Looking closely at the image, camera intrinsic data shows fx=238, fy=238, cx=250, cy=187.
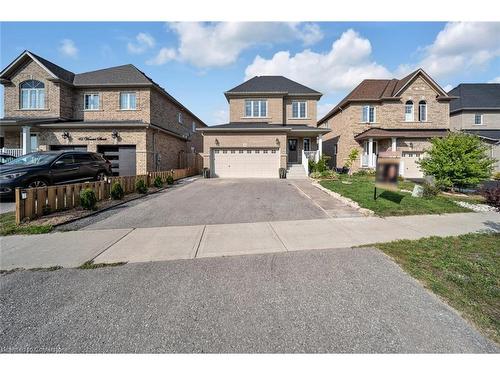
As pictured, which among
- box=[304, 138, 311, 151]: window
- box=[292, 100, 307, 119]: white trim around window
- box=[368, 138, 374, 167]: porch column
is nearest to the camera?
box=[368, 138, 374, 167]: porch column

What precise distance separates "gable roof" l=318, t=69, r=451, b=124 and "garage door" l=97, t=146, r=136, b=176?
790 inches

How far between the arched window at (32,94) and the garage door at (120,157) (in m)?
7.09

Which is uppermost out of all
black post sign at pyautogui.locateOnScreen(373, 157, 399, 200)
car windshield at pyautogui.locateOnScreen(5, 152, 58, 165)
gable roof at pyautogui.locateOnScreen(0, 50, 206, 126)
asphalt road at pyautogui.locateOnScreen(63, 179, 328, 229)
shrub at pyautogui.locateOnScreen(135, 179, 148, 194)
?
gable roof at pyautogui.locateOnScreen(0, 50, 206, 126)

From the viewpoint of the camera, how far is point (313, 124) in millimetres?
24266

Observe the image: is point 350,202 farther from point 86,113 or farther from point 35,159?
point 86,113

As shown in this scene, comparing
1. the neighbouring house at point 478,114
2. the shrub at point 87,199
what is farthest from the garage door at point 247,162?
the neighbouring house at point 478,114

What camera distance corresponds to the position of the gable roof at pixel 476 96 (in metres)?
27.3

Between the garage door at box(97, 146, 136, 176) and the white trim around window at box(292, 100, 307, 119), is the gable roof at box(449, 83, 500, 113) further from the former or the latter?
the garage door at box(97, 146, 136, 176)

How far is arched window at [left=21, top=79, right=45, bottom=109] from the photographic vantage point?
62.6 feet

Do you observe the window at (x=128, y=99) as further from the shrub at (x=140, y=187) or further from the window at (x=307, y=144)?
the window at (x=307, y=144)

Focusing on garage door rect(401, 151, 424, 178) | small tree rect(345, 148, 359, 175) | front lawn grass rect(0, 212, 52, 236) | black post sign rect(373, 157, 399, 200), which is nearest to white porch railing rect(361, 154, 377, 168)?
small tree rect(345, 148, 359, 175)

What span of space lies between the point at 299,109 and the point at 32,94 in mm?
23152

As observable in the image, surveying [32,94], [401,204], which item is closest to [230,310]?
[401,204]

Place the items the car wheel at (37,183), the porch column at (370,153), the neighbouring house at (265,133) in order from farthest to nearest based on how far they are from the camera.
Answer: the porch column at (370,153) < the neighbouring house at (265,133) < the car wheel at (37,183)
